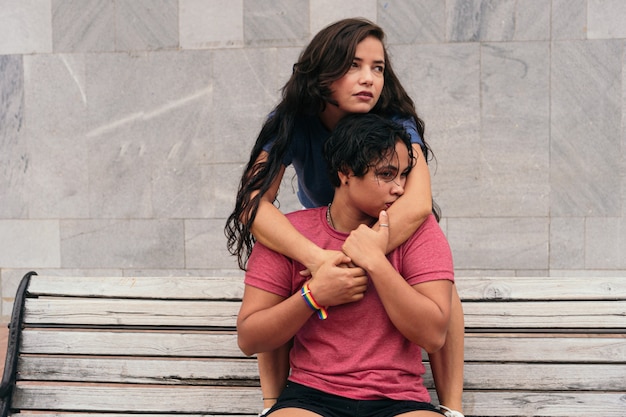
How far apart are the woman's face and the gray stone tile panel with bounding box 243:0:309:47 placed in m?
3.36

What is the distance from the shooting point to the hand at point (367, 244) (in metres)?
2.35

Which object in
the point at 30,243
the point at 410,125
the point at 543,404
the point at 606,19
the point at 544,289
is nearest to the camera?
the point at 410,125

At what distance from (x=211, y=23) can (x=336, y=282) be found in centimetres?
419

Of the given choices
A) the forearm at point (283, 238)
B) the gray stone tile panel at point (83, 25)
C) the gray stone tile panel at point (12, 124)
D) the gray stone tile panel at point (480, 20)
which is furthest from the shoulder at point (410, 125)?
the gray stone tile panel at point (12, 124)

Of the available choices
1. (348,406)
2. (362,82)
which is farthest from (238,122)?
(348,406)

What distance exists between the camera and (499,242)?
233 inches

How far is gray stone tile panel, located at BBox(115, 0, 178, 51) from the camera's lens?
609 cm

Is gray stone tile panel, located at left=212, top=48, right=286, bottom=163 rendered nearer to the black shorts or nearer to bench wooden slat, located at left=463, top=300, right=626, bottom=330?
bench wooden slat, located at left=463, top=300, right=626, bottom=330

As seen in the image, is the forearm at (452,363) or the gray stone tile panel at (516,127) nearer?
the forearm at (452,363)

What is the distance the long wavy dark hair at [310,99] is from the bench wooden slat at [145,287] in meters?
0.22

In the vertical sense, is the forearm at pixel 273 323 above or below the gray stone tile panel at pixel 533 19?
below

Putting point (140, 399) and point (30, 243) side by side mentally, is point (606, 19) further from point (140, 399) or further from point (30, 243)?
point (30, 243)

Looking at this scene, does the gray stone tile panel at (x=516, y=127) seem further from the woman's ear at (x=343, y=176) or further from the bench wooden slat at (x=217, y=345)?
the woman's ear at (x=343, y=176)

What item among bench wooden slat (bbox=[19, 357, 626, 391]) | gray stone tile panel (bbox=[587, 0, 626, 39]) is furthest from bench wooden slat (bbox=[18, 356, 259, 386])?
gray stone tile panel (bbox=[587, 0, 626, 39])
